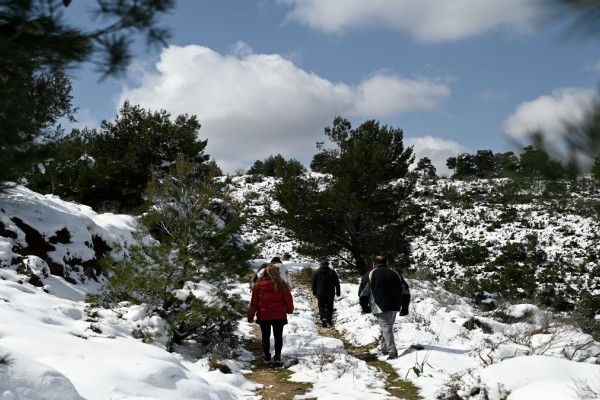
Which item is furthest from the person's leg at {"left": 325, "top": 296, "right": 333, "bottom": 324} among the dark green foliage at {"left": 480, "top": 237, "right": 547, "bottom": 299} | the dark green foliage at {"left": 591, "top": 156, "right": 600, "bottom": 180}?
the dark green foliage at {"left": 480, "top": 237, "right": 547, "bottom": 299}

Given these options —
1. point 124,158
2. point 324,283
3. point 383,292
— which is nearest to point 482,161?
point 124,158

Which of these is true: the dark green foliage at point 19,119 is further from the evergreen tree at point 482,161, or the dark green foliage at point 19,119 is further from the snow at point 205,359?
the evergreen tree at point 482,161

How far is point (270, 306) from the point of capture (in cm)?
731

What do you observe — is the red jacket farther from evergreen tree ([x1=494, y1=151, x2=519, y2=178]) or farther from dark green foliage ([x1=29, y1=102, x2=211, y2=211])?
dark green foliage ([x1=29, y1=102, x2=211, y2=211])

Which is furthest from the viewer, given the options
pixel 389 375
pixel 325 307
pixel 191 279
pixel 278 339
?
pixel 325 307

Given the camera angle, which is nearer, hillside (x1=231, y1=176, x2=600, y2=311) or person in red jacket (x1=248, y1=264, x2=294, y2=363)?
person in red jacket (x1=248, y1=264, x2=294, y2=363)

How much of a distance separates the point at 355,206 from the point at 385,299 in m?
11.8

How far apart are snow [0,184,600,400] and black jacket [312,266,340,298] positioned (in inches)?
28.7

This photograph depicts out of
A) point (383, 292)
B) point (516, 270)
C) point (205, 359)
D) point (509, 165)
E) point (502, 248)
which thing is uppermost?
point (502, 248)

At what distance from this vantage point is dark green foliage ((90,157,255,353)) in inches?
285

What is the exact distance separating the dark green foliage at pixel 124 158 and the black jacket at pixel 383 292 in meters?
12.1

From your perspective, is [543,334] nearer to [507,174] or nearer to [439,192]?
[507,174]

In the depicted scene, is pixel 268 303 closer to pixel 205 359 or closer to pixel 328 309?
pixel 205 359

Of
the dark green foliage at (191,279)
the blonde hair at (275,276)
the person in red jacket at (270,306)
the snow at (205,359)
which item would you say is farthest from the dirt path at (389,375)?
the dark green foliage at (191,279)
